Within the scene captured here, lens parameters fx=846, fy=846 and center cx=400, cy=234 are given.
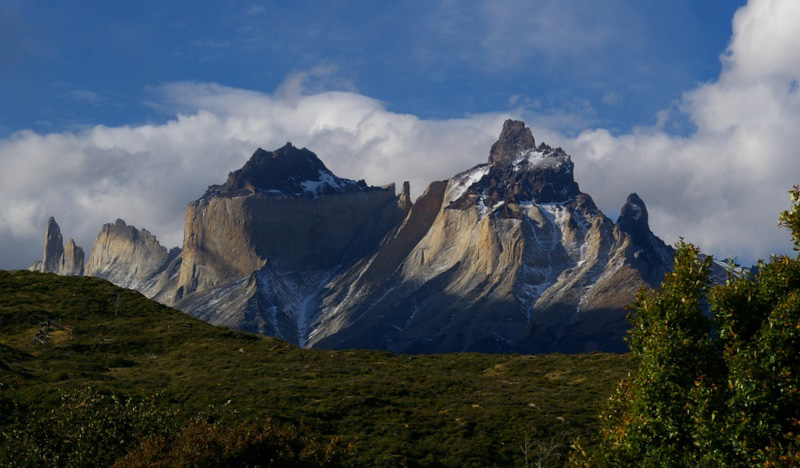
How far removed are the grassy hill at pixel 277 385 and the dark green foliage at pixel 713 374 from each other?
19.5 ft

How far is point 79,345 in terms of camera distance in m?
71.6

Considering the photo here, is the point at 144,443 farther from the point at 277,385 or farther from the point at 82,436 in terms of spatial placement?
the point at 277,385

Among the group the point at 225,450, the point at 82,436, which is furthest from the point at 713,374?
the point at 82,436

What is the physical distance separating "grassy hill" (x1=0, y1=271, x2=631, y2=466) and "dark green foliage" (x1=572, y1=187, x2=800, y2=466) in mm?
5953

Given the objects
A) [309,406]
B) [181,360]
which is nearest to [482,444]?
[309,406]

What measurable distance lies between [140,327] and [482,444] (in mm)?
44741

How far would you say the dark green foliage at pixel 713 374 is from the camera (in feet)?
76.8

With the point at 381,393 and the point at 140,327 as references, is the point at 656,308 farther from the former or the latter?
the point at 140,327

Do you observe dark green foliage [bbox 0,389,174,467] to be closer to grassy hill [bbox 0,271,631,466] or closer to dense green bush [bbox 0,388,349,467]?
dense green bush [bbox 0,388,349,467]

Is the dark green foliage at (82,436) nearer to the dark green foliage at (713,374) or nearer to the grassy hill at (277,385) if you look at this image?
the grassy hill at (277,385)

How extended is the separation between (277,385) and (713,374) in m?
39.0

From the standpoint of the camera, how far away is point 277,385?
59.4 m

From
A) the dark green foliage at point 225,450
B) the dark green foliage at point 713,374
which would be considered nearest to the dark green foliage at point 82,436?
the dark green foliage at point 225,450

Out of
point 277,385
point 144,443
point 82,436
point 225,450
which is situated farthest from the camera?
point 277,385
